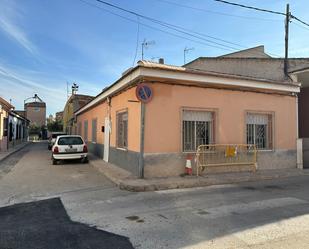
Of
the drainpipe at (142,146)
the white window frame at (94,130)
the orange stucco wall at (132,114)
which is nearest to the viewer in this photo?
the drainpipe at (142,146)

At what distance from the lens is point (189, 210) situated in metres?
6.30

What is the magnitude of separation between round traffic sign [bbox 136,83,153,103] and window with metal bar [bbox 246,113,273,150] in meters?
4.63

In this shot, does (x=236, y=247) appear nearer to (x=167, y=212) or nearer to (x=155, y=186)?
(x=167, y=212)

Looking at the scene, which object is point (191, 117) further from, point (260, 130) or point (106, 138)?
point (106, 138)

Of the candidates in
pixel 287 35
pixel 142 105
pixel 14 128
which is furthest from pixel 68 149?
pixel 14 128

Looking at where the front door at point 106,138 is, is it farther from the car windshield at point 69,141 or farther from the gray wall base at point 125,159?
the car windshield at point 69,141

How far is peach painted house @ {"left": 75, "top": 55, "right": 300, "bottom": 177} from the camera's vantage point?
9.56 m

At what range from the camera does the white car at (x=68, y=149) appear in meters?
14.4

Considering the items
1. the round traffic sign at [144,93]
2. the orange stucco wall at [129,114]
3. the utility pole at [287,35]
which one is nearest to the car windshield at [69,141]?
the orange stucco wall at [129,114]

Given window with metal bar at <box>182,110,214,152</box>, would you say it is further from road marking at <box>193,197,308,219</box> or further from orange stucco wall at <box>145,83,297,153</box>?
road marking at <box>193,197,308,219</box>

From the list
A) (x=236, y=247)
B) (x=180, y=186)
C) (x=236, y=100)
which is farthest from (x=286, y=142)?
(x=236, y=247)

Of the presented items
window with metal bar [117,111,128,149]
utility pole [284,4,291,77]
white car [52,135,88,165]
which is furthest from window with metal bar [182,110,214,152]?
white car [52,135,88,165]

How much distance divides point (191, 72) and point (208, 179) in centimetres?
369

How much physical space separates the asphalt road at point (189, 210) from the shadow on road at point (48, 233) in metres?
0.26
